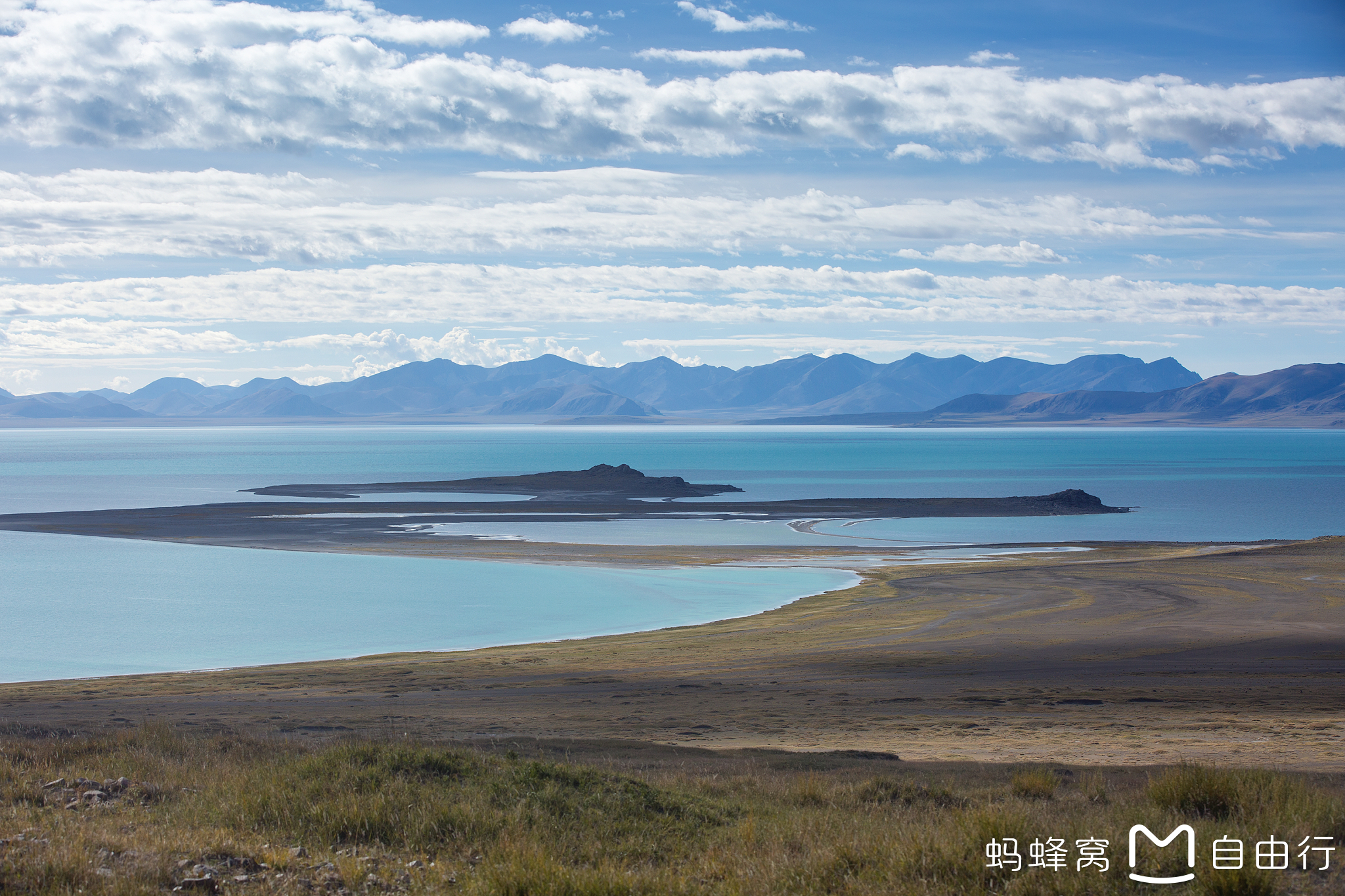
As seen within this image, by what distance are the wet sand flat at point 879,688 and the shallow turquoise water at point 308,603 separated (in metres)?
2.10

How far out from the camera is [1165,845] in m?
6.18

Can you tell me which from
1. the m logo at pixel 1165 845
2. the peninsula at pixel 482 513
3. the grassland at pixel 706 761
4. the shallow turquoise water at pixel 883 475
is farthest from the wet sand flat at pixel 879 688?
the shallow turquoise water at pixel 883 475

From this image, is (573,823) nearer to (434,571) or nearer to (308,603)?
(308,603)

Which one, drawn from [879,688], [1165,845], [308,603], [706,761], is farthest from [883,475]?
[1165,845]

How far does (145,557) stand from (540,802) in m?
41.9

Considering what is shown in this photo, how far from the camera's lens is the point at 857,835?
22.8 ft

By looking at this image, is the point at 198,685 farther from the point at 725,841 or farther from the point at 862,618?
the point at 862,618

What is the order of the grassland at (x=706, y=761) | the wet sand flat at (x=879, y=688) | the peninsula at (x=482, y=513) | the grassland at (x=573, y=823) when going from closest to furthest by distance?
the grassland at (x=573, y=823)
the grassland at (x=706, y=761)
the wet sand flat at (x=879, y=688)
the peninsula at (x=482, y=513)

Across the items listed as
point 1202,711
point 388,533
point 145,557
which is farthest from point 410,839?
point 388,533

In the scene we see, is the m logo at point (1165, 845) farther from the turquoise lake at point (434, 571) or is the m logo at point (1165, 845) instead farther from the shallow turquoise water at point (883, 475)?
the shallow turquoise water at point (883, 475)

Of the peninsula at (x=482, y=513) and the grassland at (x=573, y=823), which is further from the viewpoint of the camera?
the peninsula at (x=482, y=513)

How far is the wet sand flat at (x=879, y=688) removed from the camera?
1345cm

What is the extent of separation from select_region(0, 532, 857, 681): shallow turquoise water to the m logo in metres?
20.9

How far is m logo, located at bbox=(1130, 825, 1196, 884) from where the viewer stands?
225 inches
